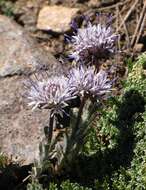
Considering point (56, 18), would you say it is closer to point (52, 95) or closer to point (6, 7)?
point (6, 7)

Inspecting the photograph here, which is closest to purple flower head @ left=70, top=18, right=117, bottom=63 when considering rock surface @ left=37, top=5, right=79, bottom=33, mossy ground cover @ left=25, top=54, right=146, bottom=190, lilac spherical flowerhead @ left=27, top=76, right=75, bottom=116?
lilac spherical flowerhead @ left=27, top=76, right=75, bottom=116

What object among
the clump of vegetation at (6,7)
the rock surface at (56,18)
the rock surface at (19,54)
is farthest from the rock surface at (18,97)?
the clump of vegetation at (6,7)

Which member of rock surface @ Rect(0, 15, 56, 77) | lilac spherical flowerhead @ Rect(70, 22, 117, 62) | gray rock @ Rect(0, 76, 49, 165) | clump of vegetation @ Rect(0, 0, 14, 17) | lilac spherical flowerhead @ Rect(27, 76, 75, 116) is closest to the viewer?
lilac spherical flowerhead @ Rect(27, 76, 75, 116)

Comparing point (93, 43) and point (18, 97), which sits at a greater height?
point (18, 97)

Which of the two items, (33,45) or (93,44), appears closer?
(93,44)

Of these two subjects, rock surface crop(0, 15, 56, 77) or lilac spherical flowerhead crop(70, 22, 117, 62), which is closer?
lilac spherical flowerhead crop(70, 22, 117, 62)

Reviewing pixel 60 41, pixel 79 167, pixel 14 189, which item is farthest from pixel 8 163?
pixel 60 41

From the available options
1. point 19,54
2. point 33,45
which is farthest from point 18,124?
point 33,45

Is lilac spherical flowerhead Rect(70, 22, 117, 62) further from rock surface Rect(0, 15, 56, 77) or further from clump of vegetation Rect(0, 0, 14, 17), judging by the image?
clump of vegetation Rect(0, 0, 14, 17)
